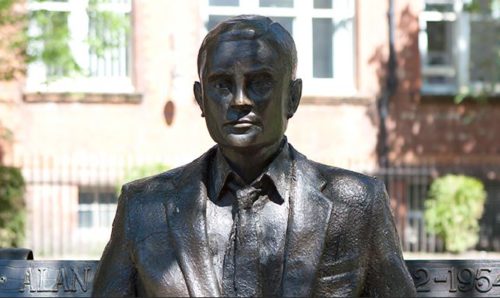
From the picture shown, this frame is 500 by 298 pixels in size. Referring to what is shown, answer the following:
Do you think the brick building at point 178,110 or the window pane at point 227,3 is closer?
the brick building at point 178,110

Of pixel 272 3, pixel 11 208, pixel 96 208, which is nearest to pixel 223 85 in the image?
pixel 11 208

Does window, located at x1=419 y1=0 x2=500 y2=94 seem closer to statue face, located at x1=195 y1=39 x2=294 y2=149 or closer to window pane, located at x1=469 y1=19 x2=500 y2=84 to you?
window pane, located at x1=469 y1=19 x2=500 y2=84

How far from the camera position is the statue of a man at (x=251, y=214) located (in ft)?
10.4

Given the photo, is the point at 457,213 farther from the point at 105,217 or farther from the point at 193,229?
the point at 193,229

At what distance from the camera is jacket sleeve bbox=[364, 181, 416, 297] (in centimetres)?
335

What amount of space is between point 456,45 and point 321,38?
8.42 ft

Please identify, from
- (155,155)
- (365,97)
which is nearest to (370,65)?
(365,97)

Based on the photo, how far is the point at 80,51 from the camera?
17.8m

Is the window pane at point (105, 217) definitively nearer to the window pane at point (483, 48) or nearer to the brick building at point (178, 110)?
the brick building at point (178, 110)

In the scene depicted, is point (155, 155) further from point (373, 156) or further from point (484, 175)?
point (484, 175)

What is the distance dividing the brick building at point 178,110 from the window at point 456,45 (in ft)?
1.10

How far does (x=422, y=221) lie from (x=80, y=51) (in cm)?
657

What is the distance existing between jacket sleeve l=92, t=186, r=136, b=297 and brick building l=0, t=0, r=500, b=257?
13387 mm

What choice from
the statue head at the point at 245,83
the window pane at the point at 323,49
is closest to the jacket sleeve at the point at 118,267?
the statue head at the point at 245,83
